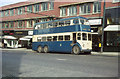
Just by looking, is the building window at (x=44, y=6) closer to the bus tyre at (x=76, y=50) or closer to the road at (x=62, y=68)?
the bus tyre at (x=76, y=50)

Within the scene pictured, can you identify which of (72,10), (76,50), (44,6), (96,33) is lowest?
(76,50)

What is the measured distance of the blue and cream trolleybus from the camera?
2053 centimetres

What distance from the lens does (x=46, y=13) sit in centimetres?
3862

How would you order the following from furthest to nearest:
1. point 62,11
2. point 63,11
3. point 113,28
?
point 62,11 < point 63,11 < point 113,28

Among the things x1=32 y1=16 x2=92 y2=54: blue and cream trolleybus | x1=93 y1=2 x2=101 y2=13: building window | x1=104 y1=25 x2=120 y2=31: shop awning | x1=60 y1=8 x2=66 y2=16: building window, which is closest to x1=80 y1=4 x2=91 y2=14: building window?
x1=93 y1=2 x2=101 y2=13: building window

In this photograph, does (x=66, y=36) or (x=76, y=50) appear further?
(x=66, y=36)

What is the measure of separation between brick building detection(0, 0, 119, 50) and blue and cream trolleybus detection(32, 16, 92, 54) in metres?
3.36

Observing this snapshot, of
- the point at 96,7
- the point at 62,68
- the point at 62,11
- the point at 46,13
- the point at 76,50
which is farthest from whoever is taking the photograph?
the point at 46,13

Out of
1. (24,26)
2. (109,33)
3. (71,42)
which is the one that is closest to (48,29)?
(71,42)

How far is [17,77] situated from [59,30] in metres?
15.7

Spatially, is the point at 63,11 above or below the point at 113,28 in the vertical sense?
above

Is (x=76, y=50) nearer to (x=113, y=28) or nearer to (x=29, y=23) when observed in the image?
(x=113, y=28)

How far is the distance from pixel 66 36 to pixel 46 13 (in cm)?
1794

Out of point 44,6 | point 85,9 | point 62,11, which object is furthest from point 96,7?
point 44,6
